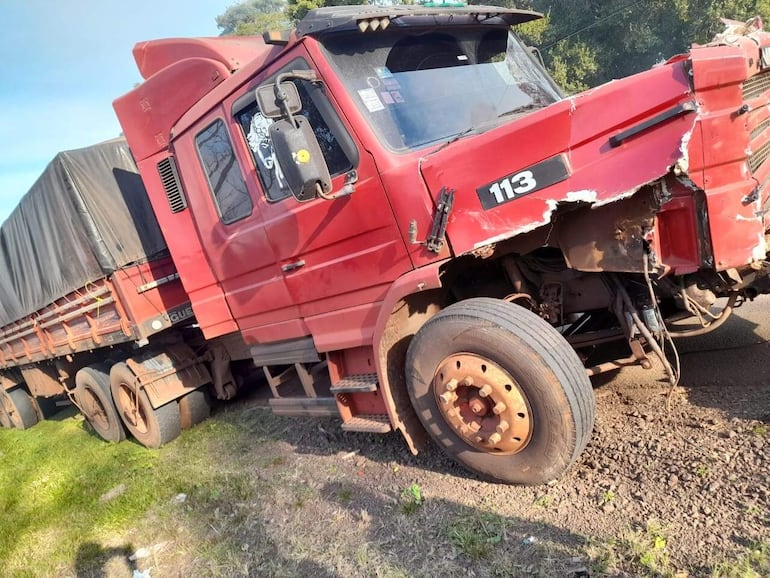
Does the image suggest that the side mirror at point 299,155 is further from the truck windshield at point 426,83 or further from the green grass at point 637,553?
the green grass at point 637,553

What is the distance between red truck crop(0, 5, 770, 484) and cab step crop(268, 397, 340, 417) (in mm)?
24

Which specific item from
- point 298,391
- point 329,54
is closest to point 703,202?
point 329,54

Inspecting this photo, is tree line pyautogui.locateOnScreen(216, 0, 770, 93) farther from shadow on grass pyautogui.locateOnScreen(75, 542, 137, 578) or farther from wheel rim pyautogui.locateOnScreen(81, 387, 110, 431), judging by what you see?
shadow on grass pyautogui.locateOnScreen(75, 542, 137, 578)

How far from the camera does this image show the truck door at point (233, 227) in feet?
11.8

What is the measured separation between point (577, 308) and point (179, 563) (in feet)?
9.49

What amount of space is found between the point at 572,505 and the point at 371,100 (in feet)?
7.84

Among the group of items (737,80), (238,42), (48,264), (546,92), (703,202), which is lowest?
(703,202)

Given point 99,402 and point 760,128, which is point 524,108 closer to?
point 760,128

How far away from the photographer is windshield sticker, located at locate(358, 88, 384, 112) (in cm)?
294

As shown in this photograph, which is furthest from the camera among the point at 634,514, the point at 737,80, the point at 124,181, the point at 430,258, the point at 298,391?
the point at 124,181

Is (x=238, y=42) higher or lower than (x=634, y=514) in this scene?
higher

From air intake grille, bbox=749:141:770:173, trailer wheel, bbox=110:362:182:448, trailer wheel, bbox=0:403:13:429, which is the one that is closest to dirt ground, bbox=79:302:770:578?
air intake grille, bbox=749:141:770:173

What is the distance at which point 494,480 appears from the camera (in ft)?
9.66

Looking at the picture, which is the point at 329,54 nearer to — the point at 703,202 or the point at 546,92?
the point at 546,92
